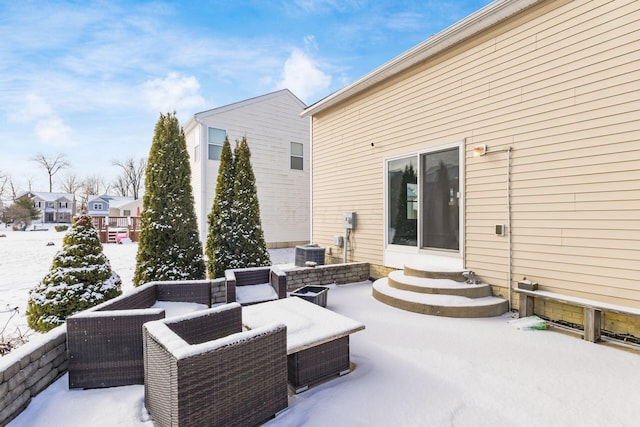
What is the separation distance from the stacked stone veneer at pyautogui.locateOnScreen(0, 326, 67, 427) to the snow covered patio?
9 cm

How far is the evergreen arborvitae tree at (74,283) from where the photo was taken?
11.4 ft

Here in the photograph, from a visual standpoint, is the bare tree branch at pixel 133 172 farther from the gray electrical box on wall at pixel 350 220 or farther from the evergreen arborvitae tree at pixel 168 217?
the gray electrical box on wall at pixel 350 220

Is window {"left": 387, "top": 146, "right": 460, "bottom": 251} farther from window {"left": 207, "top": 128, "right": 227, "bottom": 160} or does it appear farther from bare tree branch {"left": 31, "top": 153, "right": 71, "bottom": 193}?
bare tree branch {"left": 31, "top": 153, "right": 71, "bottom": 193}

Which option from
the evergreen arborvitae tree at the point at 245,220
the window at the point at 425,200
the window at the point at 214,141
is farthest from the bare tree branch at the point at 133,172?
the window at the point at 425,200

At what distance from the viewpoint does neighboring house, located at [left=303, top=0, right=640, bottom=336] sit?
136 inches

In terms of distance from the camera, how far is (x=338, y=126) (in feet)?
24.7

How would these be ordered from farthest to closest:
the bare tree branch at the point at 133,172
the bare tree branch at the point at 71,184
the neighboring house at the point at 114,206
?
the bare tree branch at the point at 71,184 → the bare tree branch at the point at 133,172 → the neighboring house at the point at 114,206

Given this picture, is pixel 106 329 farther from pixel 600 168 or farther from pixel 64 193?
pixel 64 193

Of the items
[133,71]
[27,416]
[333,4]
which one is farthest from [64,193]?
[27,416]

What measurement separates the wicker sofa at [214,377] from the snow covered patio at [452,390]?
19 centimetres

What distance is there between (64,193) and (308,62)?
49.5 m

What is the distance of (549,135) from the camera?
3.97 metres

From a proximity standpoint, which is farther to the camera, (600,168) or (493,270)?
(493,270)

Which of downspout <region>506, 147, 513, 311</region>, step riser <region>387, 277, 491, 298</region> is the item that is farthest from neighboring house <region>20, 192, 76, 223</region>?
downspout <region>506, 147, 513, 311</region>
